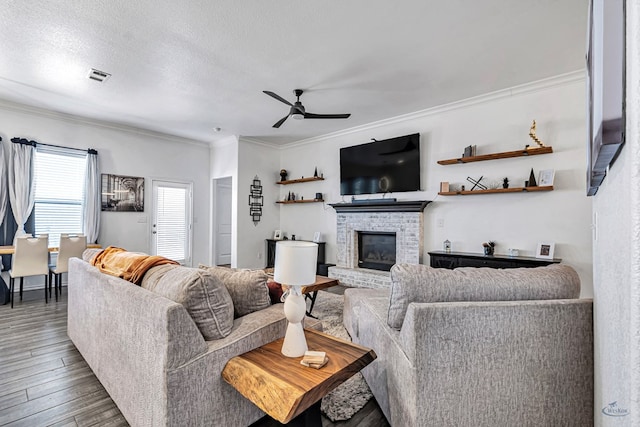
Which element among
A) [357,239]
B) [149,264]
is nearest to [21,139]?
[149,264]

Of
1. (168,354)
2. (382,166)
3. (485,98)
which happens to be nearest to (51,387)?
(168,354)

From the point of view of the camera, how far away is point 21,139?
4461mm

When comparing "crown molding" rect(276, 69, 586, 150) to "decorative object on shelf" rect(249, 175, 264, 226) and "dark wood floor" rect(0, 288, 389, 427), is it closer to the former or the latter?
"decorative object on shelf" rect(249, 175, 264, 226)

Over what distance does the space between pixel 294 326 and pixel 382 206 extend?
371 cm

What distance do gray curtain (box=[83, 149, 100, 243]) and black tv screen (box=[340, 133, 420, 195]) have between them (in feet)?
13.9

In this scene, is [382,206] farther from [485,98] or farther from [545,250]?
[545,250]

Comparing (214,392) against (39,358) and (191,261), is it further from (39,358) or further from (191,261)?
(191,261)

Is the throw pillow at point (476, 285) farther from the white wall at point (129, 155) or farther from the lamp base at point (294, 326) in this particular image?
the white wall at point (129, 155)

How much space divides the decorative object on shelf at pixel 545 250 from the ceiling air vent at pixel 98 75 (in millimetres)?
5495

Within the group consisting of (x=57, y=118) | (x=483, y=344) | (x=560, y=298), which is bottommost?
(x=483, y=344)

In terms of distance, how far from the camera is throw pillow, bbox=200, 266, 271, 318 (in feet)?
6.07

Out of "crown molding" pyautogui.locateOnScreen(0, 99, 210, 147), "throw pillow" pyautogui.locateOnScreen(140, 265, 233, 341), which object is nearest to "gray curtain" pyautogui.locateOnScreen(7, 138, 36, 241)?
"crown molding" pyautogui.locateOnScreen(0, 99, 210, 147)

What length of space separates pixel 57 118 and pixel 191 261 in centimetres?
335

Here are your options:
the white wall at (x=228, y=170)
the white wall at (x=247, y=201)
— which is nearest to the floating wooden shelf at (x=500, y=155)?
the white wall at (x=247, y=201)
